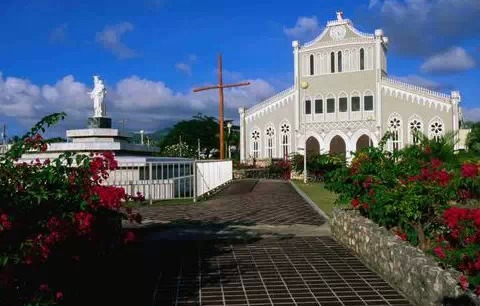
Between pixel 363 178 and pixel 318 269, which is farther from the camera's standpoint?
pixel 363 178

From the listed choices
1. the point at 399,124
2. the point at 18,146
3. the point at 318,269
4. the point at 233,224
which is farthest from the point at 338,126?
the point at 18,146

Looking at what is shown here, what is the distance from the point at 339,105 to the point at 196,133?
36.5m

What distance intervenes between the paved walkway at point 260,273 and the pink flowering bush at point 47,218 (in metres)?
1.19

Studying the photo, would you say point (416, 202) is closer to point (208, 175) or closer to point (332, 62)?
point (208, 175)

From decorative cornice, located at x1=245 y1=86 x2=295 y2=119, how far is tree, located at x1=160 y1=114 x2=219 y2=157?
2741 cm

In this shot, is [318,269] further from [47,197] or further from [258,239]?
[47,197]

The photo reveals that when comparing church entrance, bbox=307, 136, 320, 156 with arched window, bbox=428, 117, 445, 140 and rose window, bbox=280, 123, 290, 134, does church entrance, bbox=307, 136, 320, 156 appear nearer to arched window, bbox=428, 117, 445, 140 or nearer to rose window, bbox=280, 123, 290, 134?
rose window, bbox=280, 123, 290, 134

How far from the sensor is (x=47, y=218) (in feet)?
14.6

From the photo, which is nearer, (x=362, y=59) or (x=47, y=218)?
(x=47, y=218)

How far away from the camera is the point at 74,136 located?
62.7 feet

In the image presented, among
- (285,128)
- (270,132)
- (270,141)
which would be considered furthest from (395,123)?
(270,141)

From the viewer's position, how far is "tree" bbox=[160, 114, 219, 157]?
7962cm

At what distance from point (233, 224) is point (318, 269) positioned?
473 centimetres

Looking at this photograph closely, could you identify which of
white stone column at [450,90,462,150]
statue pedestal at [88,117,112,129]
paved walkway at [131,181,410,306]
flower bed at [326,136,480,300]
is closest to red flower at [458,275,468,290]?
flower bed at [326,136,480,300]
